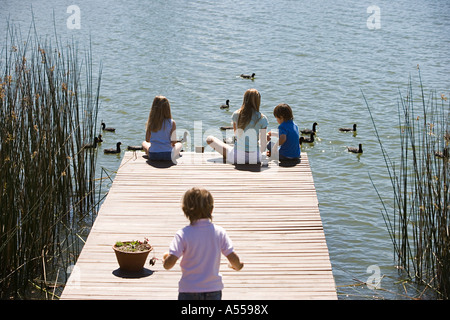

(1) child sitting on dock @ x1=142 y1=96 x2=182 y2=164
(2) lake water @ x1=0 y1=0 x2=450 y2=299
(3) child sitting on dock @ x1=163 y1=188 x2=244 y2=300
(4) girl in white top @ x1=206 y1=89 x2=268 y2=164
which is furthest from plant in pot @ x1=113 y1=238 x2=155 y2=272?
(4) girl in white top @ x1=206 y1=89 x2=268 y2=164

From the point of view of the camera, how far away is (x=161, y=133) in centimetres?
898

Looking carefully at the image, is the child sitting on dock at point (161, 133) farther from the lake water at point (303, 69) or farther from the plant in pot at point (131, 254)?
the plant in pot at point (131, 254)

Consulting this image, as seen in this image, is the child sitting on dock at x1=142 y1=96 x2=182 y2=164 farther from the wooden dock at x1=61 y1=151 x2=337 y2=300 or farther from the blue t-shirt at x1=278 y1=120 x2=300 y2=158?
the blue t-shirt at x1=278 y1=120 x2=300 y2=158

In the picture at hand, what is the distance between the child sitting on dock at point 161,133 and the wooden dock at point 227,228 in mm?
215

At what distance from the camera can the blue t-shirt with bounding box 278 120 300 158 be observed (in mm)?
9094

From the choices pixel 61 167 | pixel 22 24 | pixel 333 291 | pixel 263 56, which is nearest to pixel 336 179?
pixel 61 167

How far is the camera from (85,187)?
920 cm

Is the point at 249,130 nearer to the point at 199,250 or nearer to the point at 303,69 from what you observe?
the point at 199,250

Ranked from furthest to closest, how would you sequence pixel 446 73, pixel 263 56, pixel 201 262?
pixel 263 56 → pixel 446 73 → pixel 201 262

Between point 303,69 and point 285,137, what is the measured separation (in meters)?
9.90

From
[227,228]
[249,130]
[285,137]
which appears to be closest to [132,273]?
[227,228]

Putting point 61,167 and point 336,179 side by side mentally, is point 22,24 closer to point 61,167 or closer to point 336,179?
point 336,179

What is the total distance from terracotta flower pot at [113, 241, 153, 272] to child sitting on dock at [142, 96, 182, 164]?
2.81 metres
